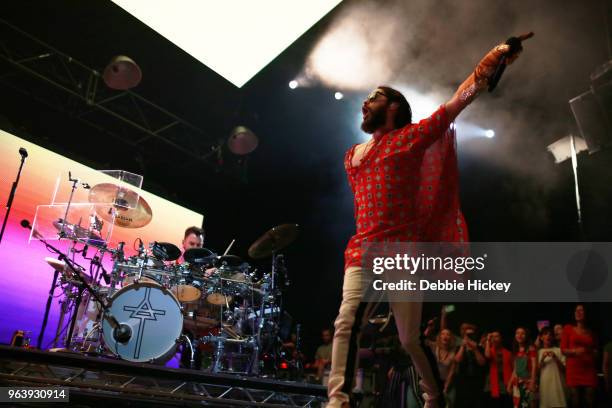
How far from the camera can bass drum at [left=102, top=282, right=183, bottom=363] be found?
4.27 m

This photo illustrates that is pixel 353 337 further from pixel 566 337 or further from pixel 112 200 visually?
pixel 112 200

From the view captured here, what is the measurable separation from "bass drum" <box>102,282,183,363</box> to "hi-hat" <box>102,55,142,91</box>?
321cm

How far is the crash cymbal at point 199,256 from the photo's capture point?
543cm

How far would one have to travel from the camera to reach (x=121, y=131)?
8.05 m

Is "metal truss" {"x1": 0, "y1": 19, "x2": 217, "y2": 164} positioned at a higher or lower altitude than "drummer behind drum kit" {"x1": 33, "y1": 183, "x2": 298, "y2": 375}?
higher

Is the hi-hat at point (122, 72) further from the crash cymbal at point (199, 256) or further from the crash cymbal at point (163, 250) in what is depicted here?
the crash cymbal at point (199, 256)

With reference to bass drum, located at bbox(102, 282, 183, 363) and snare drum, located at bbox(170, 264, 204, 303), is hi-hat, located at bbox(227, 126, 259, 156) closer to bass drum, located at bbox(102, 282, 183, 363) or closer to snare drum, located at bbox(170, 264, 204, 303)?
snare drum, located at bbox(170, 264, 204, 303)

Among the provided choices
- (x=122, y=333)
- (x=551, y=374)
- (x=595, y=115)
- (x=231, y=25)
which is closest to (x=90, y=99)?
(x=231, y=25)

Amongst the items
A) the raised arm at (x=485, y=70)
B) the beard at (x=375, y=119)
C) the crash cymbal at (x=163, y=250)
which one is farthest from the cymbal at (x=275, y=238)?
the raised arm at (x=485, y=70)

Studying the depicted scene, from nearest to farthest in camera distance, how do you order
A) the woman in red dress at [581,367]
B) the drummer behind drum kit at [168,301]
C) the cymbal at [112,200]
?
the drummer behind drum kit at [168,301] < the woman in red dress at [581,367] < the cymbal at [112,200]

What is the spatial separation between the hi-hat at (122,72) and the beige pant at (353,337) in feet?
17.5

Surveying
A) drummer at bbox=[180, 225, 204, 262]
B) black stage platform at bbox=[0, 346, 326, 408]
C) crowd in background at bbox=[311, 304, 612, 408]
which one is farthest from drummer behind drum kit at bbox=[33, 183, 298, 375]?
crowd in background at bbox=[311, 304, 612, 408]

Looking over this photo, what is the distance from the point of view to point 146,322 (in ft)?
14.5

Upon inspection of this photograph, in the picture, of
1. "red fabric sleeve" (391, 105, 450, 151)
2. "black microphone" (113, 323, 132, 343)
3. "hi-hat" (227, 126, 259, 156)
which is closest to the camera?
"red fabric sleeve" (391, 105, 450, 151)
